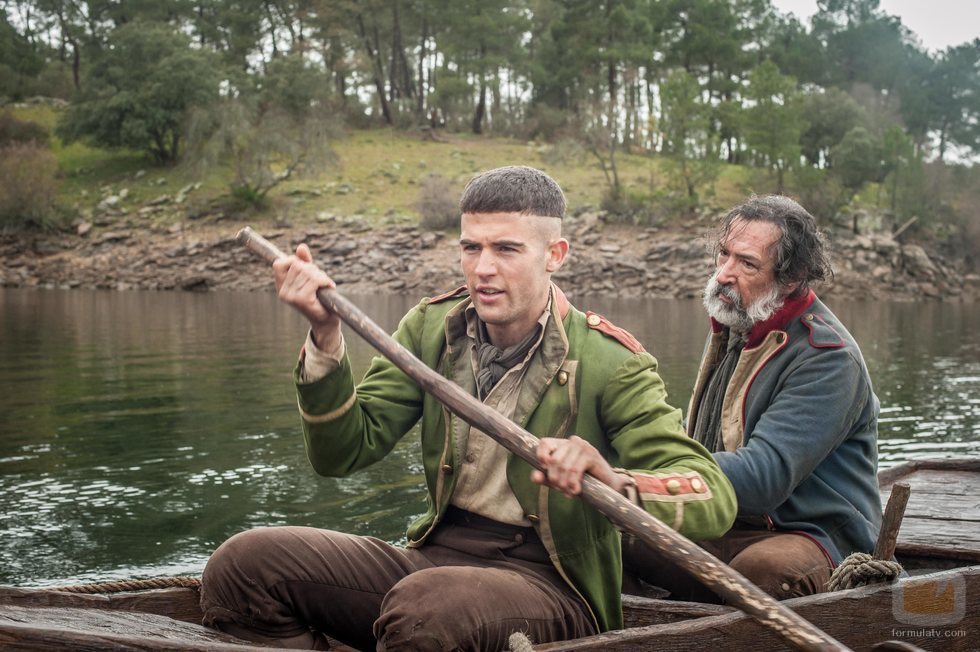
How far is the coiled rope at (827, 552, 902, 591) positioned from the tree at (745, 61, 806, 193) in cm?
3634

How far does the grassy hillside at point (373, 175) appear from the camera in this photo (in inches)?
1513

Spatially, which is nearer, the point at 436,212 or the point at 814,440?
the point at 814,440

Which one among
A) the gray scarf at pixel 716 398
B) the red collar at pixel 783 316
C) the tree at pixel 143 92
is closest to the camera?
the red collar at pixel 783 316

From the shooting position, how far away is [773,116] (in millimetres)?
38344

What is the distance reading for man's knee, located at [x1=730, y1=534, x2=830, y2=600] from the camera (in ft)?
13.1

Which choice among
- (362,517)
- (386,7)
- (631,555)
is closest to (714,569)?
(631,555)

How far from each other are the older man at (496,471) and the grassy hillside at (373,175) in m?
34.1

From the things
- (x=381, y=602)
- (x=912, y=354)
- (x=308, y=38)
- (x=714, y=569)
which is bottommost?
(x=912, y=354)

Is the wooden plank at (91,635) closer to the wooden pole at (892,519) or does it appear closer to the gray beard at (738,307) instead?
the wooden pole at (892,519)

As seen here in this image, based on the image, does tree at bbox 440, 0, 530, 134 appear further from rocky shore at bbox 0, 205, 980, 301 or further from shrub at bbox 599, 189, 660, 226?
rocky shore at bbox 0, 205, 980, 301

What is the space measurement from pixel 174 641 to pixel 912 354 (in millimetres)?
19277

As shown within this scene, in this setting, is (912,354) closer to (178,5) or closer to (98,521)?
(98,521)

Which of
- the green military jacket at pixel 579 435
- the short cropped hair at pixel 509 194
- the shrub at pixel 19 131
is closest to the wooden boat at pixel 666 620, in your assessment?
the green military jacket at pixel 579 435

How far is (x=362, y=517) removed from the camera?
841 centimetres
